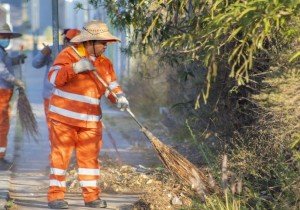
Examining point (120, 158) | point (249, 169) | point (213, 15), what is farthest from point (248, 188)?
point (120, 158)

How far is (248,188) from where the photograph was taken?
768 centimetres

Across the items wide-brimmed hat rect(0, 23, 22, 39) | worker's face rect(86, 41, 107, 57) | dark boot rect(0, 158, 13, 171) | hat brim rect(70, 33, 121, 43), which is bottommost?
dark boot rect(0, 158, 13, 171)

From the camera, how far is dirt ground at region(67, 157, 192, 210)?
8.45 meters

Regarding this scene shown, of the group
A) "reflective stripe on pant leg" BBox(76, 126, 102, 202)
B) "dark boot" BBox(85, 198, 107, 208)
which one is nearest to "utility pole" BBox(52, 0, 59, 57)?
"reflective stripe on pant leg" BBox(76, 126, 102, 202)

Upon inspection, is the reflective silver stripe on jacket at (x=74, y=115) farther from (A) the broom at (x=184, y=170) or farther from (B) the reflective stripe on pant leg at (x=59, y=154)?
(A) the broom at (x=184, y=170)

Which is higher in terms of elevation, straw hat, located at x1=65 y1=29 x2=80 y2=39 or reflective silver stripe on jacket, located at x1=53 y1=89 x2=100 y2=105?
straw hat, located at x1=65 y1=29 x2=80 y2=39

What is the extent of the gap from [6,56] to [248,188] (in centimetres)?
481

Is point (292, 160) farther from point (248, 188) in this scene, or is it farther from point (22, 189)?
point (22, 189)

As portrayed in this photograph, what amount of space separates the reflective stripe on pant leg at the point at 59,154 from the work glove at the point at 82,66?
57 cm

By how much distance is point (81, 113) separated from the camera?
834 centimetres

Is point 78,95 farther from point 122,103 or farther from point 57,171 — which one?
point 57,171

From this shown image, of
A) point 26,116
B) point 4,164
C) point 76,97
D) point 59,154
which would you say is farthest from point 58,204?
point 26,116

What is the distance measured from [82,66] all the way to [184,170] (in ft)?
4.20

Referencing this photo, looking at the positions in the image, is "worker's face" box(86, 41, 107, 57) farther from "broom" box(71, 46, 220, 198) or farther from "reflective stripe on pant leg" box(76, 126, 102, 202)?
"reflective stripe on pant leg" box(76, 126, 102, 202)
